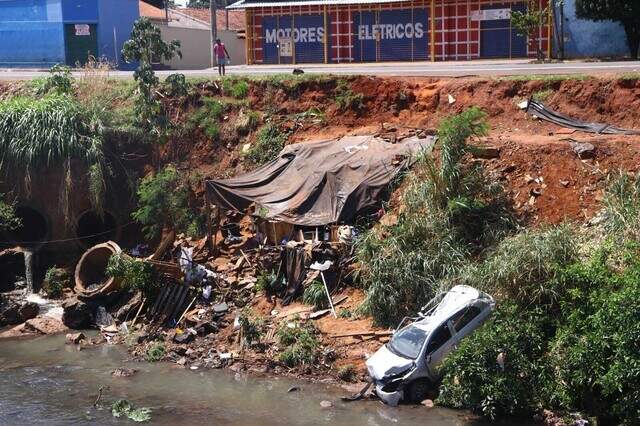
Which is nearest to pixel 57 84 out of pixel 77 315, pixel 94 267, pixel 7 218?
pixel 7 218

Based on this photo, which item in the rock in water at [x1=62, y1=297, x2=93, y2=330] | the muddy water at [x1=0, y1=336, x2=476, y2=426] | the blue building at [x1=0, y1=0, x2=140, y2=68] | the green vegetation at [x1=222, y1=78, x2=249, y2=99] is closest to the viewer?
the muddy water at [x1=0, y1=336, x2=476, y2=426]

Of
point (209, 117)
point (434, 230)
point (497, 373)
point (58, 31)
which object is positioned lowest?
point (497, 373)

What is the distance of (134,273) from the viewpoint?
22562 millimetres

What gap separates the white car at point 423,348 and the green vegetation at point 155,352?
5497mm

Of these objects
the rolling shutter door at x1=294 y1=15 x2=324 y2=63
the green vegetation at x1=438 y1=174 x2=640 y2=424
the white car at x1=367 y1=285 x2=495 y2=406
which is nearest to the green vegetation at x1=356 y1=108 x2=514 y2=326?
the green vegetation at x1=438 y1=174 x2=640 y2=424

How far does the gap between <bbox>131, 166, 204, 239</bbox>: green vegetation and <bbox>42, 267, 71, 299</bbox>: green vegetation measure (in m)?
2.69

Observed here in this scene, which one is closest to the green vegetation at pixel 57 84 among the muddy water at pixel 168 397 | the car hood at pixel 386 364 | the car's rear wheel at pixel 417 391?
the muddy water at pixel 168 397

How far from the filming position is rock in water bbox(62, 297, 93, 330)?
920 inches

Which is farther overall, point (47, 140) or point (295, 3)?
point (295, 3)

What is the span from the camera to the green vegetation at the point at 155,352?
20562mm

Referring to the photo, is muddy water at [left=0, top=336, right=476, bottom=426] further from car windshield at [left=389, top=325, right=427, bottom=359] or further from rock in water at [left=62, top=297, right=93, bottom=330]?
rock in water at [left=62, top=297, right=93, bottom=330]

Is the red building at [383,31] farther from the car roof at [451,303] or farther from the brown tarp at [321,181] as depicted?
the car roof at [451,303]

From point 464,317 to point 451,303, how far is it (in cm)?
37

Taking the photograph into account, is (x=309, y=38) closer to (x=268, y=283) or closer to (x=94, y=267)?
(x=94, y=267)
